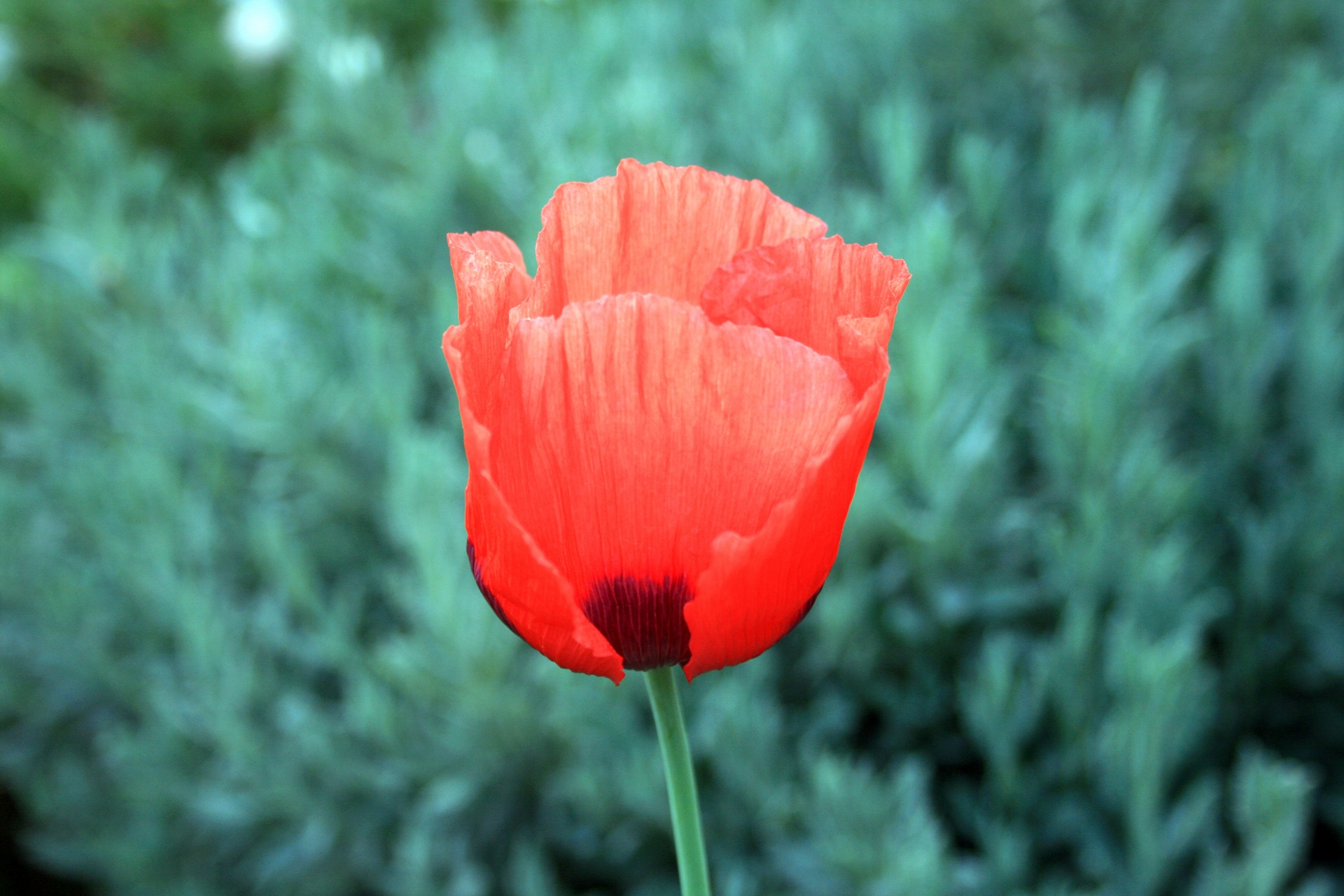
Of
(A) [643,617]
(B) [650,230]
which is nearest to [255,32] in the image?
(B) [650,230]

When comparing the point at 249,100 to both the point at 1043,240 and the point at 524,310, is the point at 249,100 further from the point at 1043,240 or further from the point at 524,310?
the point at 524,310

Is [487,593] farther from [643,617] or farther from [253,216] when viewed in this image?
[253,216]

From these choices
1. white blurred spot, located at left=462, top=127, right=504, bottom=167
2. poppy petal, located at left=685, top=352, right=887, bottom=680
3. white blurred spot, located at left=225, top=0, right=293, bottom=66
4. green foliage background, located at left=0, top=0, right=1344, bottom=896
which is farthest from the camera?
white blurred spot, located at left=225, top=0, right=293, bottom=66

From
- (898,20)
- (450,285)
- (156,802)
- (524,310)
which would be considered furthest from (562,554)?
(898,20)

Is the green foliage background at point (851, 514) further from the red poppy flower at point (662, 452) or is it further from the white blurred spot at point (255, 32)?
the white blurred spot at point (255, 32)

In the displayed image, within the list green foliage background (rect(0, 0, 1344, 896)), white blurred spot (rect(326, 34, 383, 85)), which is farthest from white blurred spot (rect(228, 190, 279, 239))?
white blurred spot (rect(326, 34, 383, 85))

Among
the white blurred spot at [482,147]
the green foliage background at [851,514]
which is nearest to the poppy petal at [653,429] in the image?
the green foliage background at [851,514]

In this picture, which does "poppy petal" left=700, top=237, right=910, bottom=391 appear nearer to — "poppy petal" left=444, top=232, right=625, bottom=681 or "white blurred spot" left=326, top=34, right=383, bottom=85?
"poppy petal" left=444, top=232, right=625, bottom=681
